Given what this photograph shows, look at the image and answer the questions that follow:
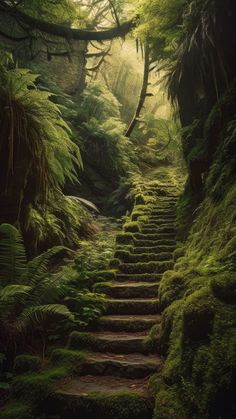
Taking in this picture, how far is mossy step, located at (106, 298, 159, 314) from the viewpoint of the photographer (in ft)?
15.6

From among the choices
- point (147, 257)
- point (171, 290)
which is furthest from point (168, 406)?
point (147, 257)

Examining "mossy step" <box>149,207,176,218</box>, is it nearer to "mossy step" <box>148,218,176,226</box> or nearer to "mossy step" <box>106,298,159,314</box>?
"mossy step" <box>148,218,176,226</box>

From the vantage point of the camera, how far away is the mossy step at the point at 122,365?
3510 mm

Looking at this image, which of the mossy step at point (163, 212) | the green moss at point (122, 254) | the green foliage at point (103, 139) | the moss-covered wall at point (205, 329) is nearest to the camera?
the moss-covered wall at point (205, 329)

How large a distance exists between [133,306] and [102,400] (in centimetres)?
183

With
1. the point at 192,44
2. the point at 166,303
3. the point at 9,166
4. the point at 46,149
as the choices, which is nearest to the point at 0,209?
the point at 9,166

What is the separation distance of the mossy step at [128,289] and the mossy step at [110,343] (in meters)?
1.02

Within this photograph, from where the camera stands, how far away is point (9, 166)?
4.67 meters

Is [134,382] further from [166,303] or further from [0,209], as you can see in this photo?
[0,209]

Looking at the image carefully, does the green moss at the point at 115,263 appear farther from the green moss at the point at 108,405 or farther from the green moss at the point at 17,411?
the green moss at the point at 17,411

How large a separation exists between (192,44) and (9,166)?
3.82 meters

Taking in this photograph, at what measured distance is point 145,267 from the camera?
6.05 meters

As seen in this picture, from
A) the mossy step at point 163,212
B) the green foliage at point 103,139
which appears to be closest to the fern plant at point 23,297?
the mossy step at point 163,212

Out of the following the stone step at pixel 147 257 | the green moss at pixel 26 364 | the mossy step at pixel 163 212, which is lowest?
the green moss at pixel 26 364
